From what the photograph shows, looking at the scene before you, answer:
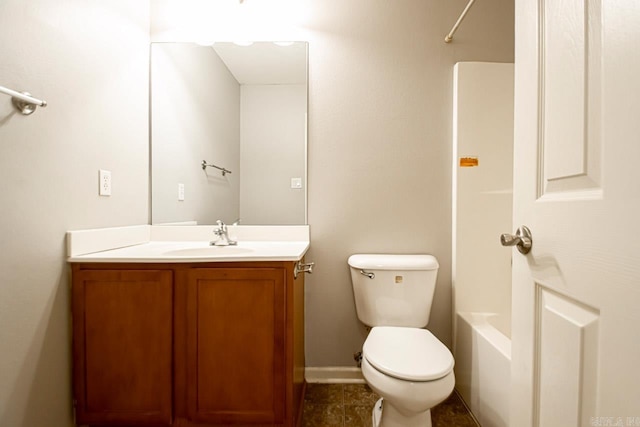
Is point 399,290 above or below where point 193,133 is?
below

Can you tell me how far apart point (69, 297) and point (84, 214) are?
34 cm

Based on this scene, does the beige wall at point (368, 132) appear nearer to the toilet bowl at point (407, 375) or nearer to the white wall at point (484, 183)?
the white wall at point (484, 183)

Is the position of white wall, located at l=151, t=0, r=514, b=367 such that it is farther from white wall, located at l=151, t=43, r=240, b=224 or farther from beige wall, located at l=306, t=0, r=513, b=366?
white wall, located at l=151, t=43, r=240, b=224

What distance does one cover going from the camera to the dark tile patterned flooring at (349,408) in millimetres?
1383

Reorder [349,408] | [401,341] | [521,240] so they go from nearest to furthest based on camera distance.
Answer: [521,240] → [401,341] → [349,408]

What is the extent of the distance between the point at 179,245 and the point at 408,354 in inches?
49.8

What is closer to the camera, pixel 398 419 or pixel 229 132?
pixel 398 419

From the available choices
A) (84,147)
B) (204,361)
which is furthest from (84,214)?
(204,361)

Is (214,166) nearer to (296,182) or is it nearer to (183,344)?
(296,182)

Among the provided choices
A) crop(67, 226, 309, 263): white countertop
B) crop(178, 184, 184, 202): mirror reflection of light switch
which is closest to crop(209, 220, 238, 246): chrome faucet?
crop(67, 226, 309, 263): white countertop

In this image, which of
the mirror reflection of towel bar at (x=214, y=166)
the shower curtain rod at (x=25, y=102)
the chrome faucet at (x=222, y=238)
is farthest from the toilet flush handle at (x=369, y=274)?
the shower curtain rod at (x=25, y=102)

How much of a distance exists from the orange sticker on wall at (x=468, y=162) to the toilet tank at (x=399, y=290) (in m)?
0.57

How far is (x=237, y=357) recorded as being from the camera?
1.13 m

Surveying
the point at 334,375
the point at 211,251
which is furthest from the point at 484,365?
the point at 211,251
